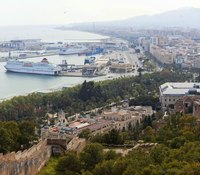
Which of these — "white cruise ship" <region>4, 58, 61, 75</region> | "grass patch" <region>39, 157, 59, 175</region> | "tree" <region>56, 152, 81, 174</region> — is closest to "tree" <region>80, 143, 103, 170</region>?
"tree" <region>56, 152, 81, 174</region>

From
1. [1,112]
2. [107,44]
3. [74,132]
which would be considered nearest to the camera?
[74,132]

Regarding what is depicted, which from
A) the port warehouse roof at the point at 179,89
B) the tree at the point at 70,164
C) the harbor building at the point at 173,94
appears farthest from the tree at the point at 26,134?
the port warehouse roof at the point at 179,89

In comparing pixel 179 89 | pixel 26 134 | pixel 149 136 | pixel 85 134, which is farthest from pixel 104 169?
pixel 179 89

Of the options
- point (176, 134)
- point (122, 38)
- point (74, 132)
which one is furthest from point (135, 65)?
point (122, 38)

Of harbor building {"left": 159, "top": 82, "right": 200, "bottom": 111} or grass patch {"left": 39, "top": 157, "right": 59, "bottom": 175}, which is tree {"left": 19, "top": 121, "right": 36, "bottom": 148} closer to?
grass patch {"left": 39, "top": 157, "right": 59, "bottom": 175}

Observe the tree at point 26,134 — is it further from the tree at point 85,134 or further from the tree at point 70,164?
the tree at point 70,164

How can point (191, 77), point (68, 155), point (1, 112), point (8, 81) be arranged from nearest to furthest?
point (68, 155)
point (1, 112)
point (191, 77)
point (8, 81)

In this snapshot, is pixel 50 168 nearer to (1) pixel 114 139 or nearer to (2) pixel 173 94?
(1) pixel 114 139

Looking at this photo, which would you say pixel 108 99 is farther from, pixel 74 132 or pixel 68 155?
pixel 68 155
